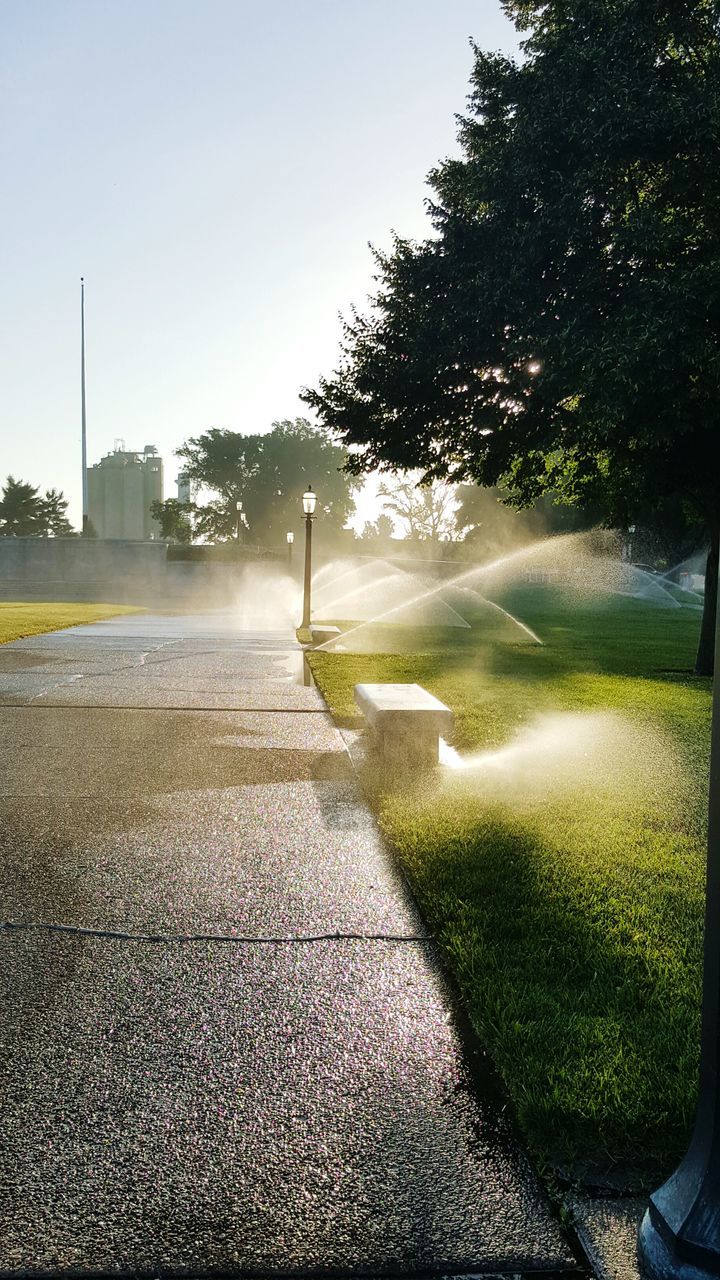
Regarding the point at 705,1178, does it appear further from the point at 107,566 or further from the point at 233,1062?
the point at 107,566

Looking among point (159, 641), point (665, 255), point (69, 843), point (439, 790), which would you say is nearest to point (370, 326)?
point (665, 255)

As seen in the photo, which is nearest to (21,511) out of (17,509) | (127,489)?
(17,509)

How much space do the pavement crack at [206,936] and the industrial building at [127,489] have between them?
144 m

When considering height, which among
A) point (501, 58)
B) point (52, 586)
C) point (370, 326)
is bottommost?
point (52, 586)

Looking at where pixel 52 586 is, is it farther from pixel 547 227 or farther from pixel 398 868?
pixel 398 868

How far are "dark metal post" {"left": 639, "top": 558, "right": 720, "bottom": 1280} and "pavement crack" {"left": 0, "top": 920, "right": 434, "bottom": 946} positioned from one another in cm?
194

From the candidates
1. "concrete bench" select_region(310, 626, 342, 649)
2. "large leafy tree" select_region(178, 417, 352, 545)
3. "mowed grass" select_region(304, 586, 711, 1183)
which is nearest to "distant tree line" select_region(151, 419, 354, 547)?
"large leafy tree" select_region(178, 417, 352, 545)

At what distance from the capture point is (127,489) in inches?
5650

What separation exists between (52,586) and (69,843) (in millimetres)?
52361

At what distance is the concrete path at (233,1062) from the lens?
2002 millimetres

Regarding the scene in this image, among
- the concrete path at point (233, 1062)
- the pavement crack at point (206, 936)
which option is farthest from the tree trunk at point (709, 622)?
the pavement crack at point (206, 936)

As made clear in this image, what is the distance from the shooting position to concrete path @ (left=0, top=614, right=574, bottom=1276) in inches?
78.8

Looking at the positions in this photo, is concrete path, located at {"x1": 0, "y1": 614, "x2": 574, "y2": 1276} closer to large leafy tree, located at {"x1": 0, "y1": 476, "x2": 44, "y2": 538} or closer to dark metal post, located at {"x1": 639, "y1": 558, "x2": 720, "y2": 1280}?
dark metal post, located at {"x1": 639, "y1": 558, "x2": 720, "y2": 1280}

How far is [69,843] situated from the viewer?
4973mm
